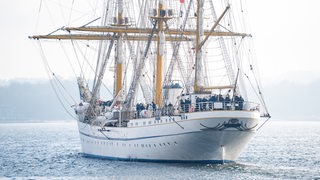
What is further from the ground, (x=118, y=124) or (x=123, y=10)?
(x=123, y=10)

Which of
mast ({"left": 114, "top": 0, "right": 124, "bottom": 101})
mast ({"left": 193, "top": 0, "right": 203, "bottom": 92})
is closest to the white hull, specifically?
mast ({"left": 193, "top": 0, "right": 203, "bottom": 92})

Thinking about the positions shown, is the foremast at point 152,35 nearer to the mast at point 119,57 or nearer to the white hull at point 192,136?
the mast at point 119,57

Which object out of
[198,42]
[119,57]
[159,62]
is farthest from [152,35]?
[119,57]

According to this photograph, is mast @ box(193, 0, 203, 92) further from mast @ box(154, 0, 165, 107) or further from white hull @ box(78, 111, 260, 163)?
mast @ box(154, 0, 165, 107)

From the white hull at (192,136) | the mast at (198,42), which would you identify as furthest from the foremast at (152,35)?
the white hull at (192,136)

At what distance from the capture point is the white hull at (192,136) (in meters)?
72.6

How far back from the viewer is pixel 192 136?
2891 inches

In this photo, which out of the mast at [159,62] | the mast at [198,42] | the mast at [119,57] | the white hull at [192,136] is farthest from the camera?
the mast at [119,57]

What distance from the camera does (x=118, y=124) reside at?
279 feet

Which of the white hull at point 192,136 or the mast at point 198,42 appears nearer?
the white hull at point 192,136

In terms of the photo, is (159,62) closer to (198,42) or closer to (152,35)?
(152,35)

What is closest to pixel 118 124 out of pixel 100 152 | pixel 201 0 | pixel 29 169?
pixel 100 152

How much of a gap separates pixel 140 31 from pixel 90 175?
82.5 ft

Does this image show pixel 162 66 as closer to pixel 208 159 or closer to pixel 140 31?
pixel 140 31
